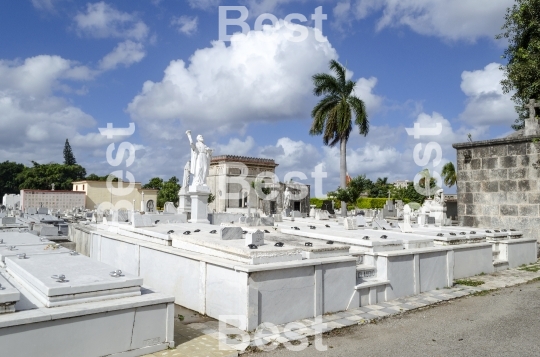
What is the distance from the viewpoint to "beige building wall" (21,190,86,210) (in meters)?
33.8

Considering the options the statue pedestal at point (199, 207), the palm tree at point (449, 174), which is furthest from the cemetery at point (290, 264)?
the palm tree at point (449, 174)

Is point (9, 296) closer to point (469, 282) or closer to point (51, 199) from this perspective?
point (469, 282)

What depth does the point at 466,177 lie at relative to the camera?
14984mm

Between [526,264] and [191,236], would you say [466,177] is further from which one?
[191,236]

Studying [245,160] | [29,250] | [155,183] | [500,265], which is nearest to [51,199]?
[155,183]

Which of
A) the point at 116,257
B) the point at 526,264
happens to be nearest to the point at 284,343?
the point at 116,257

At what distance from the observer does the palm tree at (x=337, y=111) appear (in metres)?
26.1

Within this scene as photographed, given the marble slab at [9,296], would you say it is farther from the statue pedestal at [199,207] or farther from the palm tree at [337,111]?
the palm tree at [337,111]

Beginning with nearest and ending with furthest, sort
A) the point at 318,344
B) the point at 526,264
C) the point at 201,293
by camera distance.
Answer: the point at 318,344 → the point at 201,293 → the point at 526,264

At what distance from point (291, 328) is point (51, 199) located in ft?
113

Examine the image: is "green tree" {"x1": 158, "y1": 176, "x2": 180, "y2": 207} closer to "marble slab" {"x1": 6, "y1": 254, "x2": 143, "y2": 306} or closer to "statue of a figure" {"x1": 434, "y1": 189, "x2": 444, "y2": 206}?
"statue of a figure" {"x1": 434, "y1": 189, "x2": 444, "y2": 206}

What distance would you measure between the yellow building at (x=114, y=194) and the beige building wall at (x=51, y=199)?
4.27ft

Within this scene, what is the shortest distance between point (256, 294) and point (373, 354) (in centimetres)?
170

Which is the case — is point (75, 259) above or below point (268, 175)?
below
